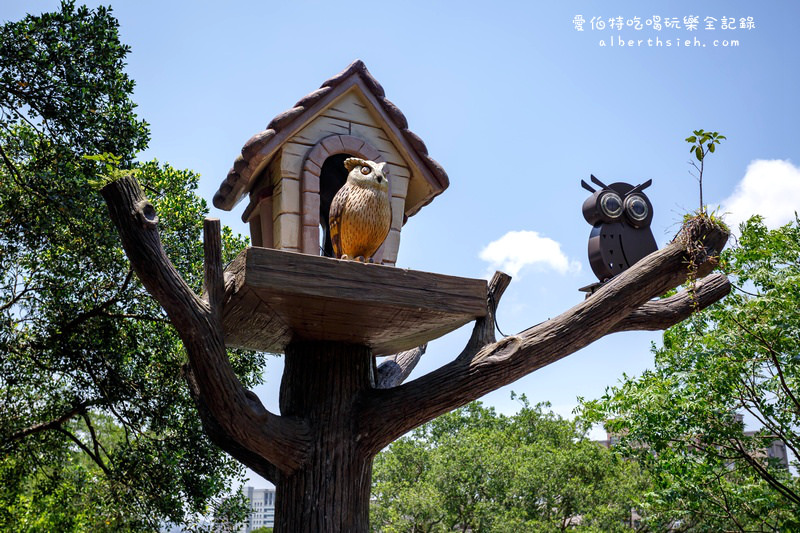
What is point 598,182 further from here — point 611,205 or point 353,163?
point 353,163

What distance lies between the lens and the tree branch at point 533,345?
12.4 ft

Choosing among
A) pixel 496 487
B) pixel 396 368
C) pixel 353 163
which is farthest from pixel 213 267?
pixel 496 487

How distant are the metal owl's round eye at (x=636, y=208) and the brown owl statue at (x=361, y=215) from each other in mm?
1747

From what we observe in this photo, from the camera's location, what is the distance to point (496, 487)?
1386 centimetres

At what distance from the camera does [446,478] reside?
1372 cm

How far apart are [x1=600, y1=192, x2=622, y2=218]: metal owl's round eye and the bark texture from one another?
714 millimetres

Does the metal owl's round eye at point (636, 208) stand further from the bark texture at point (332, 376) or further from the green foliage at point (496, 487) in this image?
the green foliage at point (496, 487)

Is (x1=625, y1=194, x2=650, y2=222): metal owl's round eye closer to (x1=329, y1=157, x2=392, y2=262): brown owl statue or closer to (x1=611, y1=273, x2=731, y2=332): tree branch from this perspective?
(x1=611, y1=273, x2=731, y2=332): tree branch

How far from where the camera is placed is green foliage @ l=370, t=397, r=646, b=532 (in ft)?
43.9

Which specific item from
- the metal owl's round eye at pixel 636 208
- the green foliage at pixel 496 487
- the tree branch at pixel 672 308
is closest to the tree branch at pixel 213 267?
the tree branch at pixel 672 308

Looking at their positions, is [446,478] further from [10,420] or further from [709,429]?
[10,420]

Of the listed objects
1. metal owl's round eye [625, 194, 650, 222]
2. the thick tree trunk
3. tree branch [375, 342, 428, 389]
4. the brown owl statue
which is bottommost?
the thick tree trunk

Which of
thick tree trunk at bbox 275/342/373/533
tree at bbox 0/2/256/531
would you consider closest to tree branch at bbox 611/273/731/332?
thick tree trunk at bbox 275/342/373/533

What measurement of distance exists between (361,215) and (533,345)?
3.77 ft
